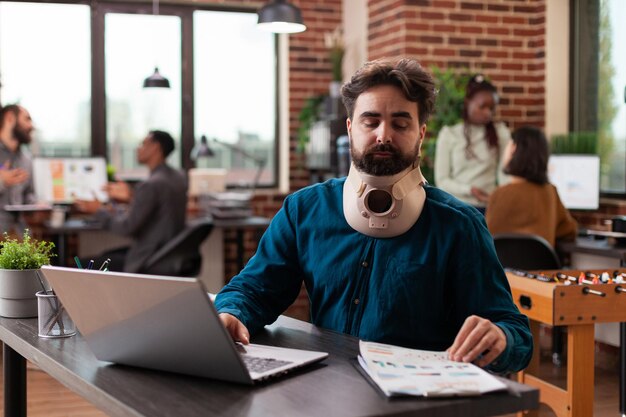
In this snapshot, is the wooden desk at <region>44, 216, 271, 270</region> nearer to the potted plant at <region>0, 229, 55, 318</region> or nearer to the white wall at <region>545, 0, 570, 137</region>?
the white wall at <region>545, 0, 570, 137</region>

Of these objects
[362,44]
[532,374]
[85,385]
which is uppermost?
[362,44]

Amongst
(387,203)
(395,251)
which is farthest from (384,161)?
(395,251)

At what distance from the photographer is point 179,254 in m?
5.18

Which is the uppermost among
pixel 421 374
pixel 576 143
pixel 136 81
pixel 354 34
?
pixel 354 34

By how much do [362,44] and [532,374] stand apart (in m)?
3.61

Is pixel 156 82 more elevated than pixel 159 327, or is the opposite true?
pixel 156 82

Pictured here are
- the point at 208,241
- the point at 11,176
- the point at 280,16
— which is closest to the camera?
the point at 280,16

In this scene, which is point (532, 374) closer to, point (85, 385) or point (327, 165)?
point (85, 385)

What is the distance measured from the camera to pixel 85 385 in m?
1.52

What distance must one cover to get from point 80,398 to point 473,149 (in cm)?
278

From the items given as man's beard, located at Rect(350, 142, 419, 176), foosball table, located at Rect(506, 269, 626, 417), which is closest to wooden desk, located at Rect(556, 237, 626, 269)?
foosball table, located at Rect(506, 269, 626, 417)

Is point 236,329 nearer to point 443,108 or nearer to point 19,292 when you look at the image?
point 19,292

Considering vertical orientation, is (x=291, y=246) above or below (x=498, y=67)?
below

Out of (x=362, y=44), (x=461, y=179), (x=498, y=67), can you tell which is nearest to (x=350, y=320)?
(x=461, y=179)
